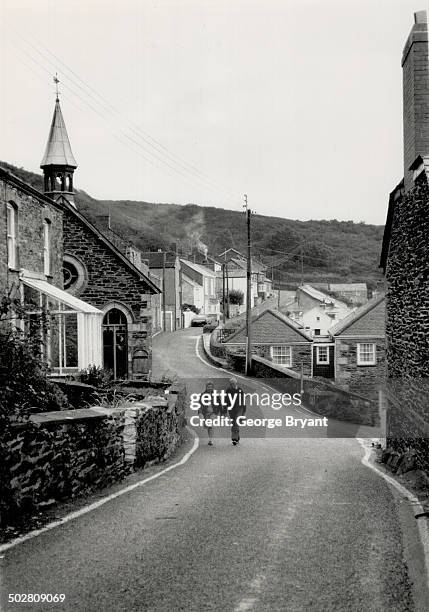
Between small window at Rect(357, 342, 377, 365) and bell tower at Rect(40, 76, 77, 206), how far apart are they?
22.4m

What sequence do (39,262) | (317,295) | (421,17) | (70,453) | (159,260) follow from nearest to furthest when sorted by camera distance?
(70,453), (421,17), (39,262), (317,295), (159,260)

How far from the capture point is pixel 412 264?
44.7ft

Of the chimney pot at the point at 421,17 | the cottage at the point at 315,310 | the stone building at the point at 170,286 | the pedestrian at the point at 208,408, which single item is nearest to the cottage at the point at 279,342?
the cottage at the point at 315,310

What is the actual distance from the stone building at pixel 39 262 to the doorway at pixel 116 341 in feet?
19.4

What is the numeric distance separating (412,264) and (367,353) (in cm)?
3557

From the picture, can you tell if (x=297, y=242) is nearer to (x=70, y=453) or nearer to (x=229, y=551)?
(x=70, y=453)

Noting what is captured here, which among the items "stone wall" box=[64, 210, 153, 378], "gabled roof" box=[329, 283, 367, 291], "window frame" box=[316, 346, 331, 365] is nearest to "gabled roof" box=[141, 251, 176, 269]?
"gabled roof" box=[329, 283, 367, 291]

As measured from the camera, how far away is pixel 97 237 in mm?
32281

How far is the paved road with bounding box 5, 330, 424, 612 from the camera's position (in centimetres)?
593

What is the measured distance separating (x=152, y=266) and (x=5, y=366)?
71.0m

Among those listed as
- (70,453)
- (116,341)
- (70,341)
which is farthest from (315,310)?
(70,453)

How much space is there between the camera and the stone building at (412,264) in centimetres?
1238

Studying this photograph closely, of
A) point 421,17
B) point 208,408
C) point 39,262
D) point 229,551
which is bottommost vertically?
point 229,551

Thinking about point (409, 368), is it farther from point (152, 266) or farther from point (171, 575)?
point (152, 266)
